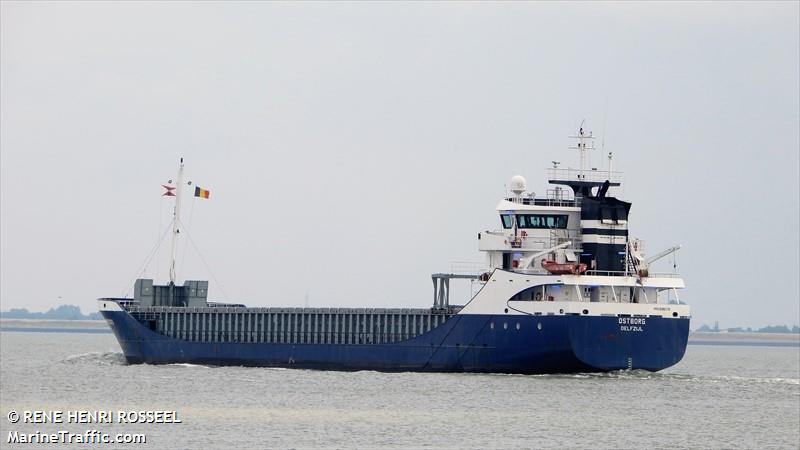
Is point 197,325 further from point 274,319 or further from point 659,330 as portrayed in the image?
point 659,330

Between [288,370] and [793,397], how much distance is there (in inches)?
1025

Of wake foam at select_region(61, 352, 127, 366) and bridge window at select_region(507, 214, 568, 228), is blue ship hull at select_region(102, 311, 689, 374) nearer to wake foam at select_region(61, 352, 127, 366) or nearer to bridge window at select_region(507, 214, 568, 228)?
bridge window at select_region(507, 214, 568, 228)

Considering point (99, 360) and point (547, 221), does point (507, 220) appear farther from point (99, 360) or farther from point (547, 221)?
point (99, 360)

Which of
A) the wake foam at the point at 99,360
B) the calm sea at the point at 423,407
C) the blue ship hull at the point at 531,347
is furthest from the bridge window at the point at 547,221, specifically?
the wake foam at the point at 99,360

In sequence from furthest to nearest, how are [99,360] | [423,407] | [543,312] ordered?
[99,360] < [543,312] < [423,407]

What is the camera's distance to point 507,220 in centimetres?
7031

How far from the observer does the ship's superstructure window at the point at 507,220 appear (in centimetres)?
7006

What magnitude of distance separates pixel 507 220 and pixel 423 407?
17.0 meters

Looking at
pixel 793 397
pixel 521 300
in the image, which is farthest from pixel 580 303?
pixel 793 397

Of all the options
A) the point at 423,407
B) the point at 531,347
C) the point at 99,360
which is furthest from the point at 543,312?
the point at 99,360

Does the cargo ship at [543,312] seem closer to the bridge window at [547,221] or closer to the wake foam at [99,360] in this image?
the bridge window at [547,221]

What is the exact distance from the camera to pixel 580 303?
2576 inches

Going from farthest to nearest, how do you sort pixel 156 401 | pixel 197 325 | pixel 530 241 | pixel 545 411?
pixel 197 325 → pixel 530 241 → pixel 156 401 → pixel 545 411

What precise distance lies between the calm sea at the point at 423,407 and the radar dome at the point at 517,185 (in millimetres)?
9414
